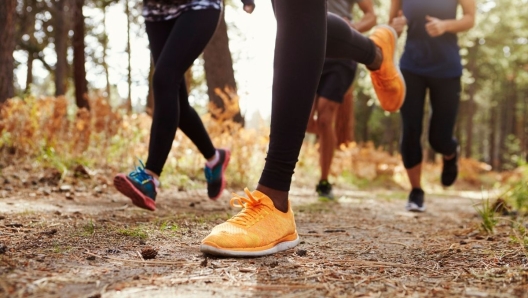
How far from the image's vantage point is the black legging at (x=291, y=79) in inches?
74.2

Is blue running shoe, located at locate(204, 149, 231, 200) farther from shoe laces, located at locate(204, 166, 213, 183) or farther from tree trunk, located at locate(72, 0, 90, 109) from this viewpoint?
tree trunk, located at locate(72, 0, 90, 109)

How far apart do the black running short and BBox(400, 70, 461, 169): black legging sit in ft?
1.94

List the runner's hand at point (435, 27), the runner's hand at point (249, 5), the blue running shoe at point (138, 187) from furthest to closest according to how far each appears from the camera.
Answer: the runner's hand at point (435, 27)
the runner's hand at point (249, 5)
the blue running shoe at point (138, 187)

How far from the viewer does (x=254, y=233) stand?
1.80 m

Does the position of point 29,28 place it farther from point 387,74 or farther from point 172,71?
point 387,74

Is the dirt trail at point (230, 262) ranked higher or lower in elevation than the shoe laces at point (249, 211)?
lower

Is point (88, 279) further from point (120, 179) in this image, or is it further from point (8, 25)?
point (8, 25)

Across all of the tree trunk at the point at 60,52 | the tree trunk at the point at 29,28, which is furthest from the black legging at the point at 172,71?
the tree trunk at the point at 29,28

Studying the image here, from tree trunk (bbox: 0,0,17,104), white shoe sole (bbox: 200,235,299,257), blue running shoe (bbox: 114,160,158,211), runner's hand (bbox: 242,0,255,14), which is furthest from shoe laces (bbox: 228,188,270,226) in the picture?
tree trunk (bbox: 0,0,17,104)

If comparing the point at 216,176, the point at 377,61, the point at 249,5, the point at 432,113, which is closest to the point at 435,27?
the point at 432,113

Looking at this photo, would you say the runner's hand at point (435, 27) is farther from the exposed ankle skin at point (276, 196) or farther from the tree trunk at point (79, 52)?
the tree trunk at point (79, 52)

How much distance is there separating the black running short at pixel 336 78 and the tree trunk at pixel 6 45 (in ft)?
13.6

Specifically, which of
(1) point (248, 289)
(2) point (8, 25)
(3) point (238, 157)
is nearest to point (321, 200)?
(3) point (238, 157)

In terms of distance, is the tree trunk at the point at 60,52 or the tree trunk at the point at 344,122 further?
the tree trunk at the point at 60,52
